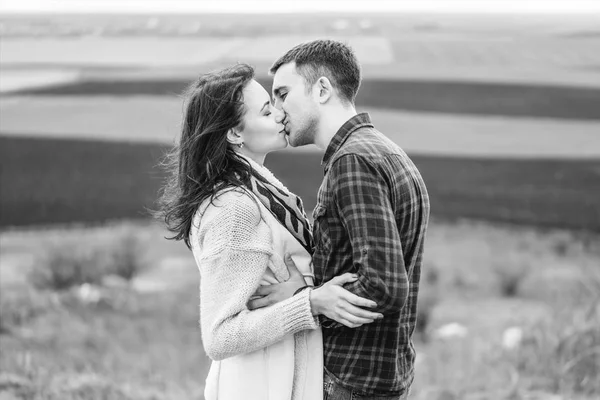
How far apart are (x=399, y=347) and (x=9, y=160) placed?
7.45 meters

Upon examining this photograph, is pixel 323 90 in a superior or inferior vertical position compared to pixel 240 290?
superior

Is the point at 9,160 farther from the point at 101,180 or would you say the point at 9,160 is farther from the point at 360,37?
the point at 360,37

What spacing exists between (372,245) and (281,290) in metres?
0.35

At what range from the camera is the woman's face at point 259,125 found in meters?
2.21

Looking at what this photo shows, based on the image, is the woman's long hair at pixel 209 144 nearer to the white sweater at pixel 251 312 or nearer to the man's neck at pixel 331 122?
the white sweater at pixel 251 312

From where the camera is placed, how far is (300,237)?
2.17 m

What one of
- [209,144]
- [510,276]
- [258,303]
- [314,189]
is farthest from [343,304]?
[314,189]

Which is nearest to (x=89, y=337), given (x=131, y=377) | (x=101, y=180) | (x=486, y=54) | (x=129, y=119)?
(x=131, y=377)

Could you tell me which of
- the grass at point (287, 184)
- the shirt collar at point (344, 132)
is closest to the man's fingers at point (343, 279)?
the shirt collar at point (344, 132)

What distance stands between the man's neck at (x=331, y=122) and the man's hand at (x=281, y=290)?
0.35m

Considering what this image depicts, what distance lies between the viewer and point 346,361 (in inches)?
81.8

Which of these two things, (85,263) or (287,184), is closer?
(85,263)

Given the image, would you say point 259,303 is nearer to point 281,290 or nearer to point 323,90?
point 281,290

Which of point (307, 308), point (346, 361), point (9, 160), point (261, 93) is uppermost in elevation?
point (261, 93)
